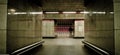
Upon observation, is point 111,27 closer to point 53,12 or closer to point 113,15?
point 113,15

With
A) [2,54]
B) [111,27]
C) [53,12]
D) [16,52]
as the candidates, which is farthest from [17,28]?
[53,12]

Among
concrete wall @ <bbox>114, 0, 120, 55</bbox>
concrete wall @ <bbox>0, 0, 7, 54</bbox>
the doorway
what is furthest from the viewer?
the doorway

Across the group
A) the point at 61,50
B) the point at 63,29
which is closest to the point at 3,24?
the point at 61,50

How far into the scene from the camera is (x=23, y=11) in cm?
952

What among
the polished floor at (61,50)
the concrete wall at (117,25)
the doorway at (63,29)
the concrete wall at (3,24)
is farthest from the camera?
the doorway at (63,29)

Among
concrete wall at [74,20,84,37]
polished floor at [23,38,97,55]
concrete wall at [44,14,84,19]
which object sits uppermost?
concrete wall at [44,14,84,19]

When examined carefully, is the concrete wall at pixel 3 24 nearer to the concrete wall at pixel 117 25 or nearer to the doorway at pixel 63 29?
the concrete wall at pixel 117 25

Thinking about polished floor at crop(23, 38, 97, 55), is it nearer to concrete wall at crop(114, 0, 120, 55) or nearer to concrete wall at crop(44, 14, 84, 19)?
concrete wall at crop(114, 0, 120, 55)

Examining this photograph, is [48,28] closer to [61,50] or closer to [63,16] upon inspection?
[63,16]

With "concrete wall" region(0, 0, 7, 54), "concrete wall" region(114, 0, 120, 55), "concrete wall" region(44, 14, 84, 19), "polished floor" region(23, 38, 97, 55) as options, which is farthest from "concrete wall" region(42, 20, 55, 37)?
"concrete wall" region(114, 0, 120, 55)

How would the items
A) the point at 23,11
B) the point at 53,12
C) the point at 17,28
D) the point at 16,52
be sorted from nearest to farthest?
the point at 16,52, the point at 17,28, the point at 23,11, the point at 53,12

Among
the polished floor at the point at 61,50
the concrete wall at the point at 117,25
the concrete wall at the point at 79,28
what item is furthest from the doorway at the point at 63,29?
the concrete wall at the point at 117,25

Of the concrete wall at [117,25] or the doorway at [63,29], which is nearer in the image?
the concrete wall at [117,25]

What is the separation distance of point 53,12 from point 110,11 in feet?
61.6
